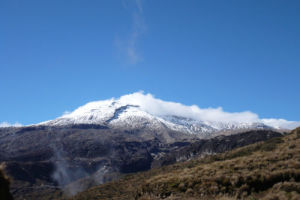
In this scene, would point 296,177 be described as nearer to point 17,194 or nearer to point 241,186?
point 241,186

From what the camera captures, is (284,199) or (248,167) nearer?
(284,199)

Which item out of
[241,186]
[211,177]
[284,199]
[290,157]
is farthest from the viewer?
[290,157]

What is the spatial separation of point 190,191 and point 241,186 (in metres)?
2.69

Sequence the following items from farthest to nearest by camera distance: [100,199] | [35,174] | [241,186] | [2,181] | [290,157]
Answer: [35,174], [100,199], [290,157], [241,186], [2,181]

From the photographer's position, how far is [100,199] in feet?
112

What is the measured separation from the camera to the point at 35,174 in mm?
197250

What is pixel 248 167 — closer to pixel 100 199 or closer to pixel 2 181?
pixel 2 181

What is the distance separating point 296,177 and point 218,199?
211 inches

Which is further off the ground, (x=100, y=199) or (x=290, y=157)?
(x=290, y=157)

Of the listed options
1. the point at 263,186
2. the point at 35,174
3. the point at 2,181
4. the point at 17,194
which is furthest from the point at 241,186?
the point at 35,174

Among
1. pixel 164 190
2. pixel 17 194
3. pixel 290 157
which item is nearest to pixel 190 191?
pixel 164 190

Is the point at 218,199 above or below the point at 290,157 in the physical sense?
below

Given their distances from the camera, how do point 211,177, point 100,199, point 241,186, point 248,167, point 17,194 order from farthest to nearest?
1. point 17,194
2. point 100,199
3. point 248,167
4. point 211,177
5. point 241,186

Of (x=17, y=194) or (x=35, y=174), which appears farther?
(x=35, y=174)
